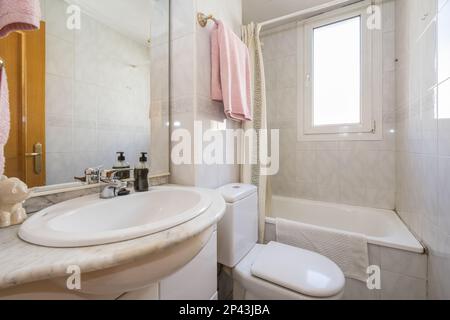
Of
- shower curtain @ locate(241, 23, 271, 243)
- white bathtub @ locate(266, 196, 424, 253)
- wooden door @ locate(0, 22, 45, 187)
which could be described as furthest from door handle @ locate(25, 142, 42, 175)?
white bathtub @ locate(266, 196, 424, 253)

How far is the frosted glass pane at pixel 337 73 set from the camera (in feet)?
5.57

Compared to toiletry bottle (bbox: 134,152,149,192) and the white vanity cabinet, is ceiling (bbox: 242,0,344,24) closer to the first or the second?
toiletry bottle (bbox: 134,152,149,192)

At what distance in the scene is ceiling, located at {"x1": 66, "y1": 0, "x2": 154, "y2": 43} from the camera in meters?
0.84

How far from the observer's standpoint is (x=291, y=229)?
1314 millimetres

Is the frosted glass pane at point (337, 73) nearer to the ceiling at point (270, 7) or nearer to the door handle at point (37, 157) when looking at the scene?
the ceiling at point (270, 7)

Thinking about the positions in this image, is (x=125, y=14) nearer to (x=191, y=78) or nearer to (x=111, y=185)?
(x=191, y=78)

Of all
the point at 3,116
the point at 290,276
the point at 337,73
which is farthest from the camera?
the point at 337,73

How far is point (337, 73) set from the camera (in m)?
1.78

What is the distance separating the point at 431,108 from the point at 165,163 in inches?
53.4

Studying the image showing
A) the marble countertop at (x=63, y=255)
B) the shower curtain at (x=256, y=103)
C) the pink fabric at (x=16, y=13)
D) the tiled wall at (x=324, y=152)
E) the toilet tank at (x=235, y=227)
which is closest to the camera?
the marble countertop at (x=63, y=255)

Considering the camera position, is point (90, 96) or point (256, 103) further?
point (256, 103)

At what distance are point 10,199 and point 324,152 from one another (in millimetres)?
1985

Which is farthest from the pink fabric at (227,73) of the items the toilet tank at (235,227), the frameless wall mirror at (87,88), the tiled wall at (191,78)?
the toilet tank at (235,227)

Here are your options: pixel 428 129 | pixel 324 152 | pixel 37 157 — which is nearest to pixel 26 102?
pixel 37 157
